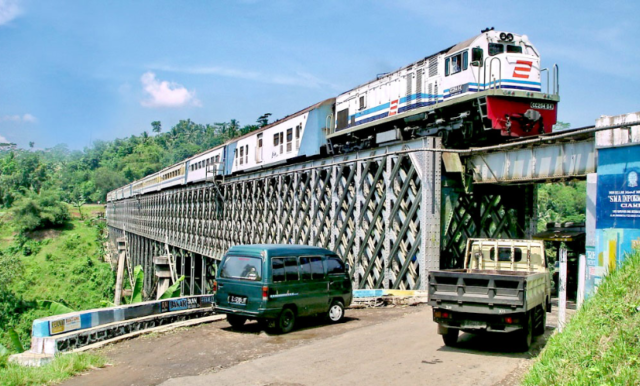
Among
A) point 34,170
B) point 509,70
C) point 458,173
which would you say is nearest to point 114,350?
point 458,173

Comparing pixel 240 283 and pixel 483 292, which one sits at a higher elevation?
pixel 483 292

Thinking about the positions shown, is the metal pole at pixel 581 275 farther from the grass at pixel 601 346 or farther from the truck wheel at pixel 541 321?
the grass at pixel 601 346

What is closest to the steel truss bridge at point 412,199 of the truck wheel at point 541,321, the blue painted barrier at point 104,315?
the truck wheel at point 541,321

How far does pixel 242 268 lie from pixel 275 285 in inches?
31.6

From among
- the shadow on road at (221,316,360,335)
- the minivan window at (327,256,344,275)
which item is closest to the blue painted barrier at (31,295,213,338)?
the shadow on road at (221,316,360,335)

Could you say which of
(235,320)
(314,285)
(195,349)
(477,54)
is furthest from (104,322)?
(477,54)

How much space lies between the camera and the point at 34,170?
376 feet

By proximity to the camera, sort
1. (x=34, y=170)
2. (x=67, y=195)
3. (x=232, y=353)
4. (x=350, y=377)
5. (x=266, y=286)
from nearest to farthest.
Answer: (x=350, y=377)
(x=232, y=353)
(x=266, y=286)
(x=34, y=170)
(x=67, y=195)

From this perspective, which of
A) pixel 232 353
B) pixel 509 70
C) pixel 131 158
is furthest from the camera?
pixel 131 158

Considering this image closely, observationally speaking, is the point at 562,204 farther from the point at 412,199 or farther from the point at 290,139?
the point at 412,199

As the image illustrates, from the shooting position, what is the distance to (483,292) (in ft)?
27.5

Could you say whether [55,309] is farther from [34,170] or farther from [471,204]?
[34,170]

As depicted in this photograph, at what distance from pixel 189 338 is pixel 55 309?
202 inches

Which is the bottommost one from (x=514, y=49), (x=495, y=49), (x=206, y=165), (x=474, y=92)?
(x=206, y=165)
